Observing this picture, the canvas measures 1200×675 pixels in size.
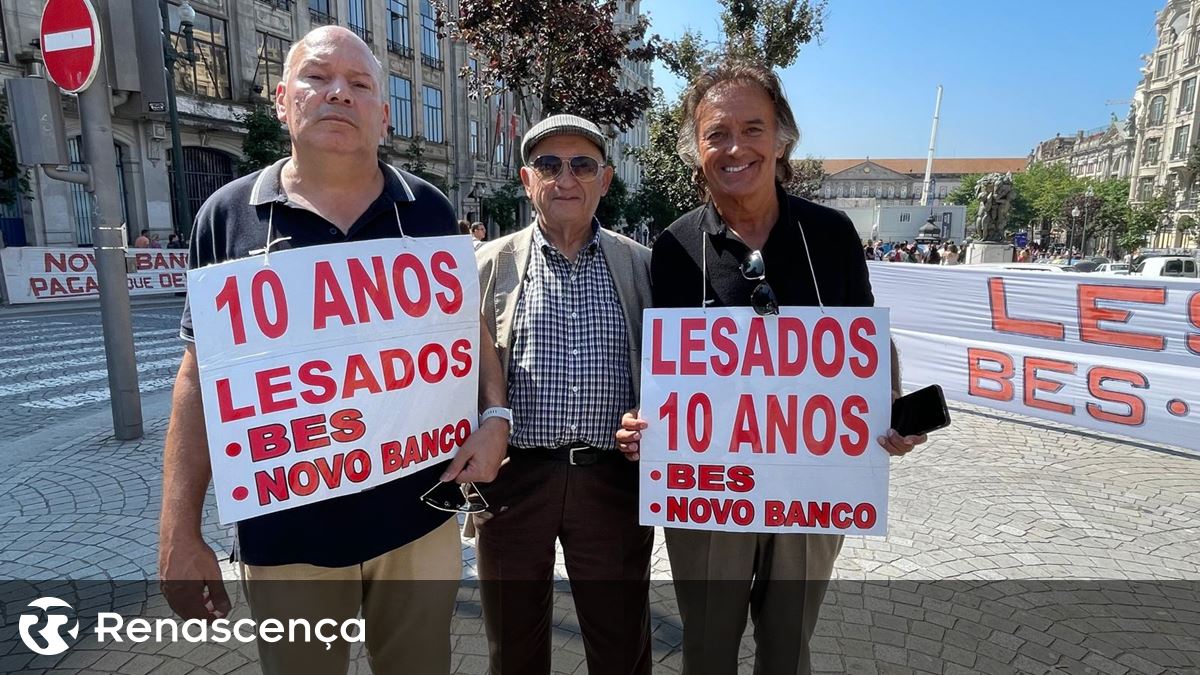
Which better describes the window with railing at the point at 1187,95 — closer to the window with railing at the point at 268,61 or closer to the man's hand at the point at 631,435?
the window with railing at the point at 268,61

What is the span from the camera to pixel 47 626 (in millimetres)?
2926

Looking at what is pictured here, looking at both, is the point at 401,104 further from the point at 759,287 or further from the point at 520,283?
the point at 759,287

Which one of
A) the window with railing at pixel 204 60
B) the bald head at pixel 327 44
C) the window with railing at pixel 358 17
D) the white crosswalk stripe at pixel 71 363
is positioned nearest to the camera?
the bald head at pixel 327 44

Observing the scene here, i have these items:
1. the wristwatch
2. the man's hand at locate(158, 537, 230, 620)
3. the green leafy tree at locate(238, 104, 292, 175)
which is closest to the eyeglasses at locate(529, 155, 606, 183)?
the wristwatch

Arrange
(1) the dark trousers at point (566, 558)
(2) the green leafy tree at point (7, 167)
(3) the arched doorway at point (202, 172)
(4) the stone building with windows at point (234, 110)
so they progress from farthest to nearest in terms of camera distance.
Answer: (3) the arched doorway at point (202, 172)
(4) the stone building with windows at point (234, 110)
(2) the green leafy tree at point (7, 167)
(1) the dark trousers at point (566, 558)

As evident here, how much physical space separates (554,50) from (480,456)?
27.2 ft

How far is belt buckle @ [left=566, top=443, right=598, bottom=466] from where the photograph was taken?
2221mm

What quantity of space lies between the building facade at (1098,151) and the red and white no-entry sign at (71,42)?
104398mm

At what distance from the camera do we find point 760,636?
2230 millimetres

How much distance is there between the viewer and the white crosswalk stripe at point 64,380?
7233 mm

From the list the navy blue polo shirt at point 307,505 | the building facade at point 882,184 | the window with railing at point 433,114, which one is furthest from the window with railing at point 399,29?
the building facade at point 882,184

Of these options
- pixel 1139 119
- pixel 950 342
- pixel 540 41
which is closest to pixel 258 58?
pixel 540 41

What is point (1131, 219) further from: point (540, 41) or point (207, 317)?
point (207, 317)

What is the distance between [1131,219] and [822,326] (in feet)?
204
